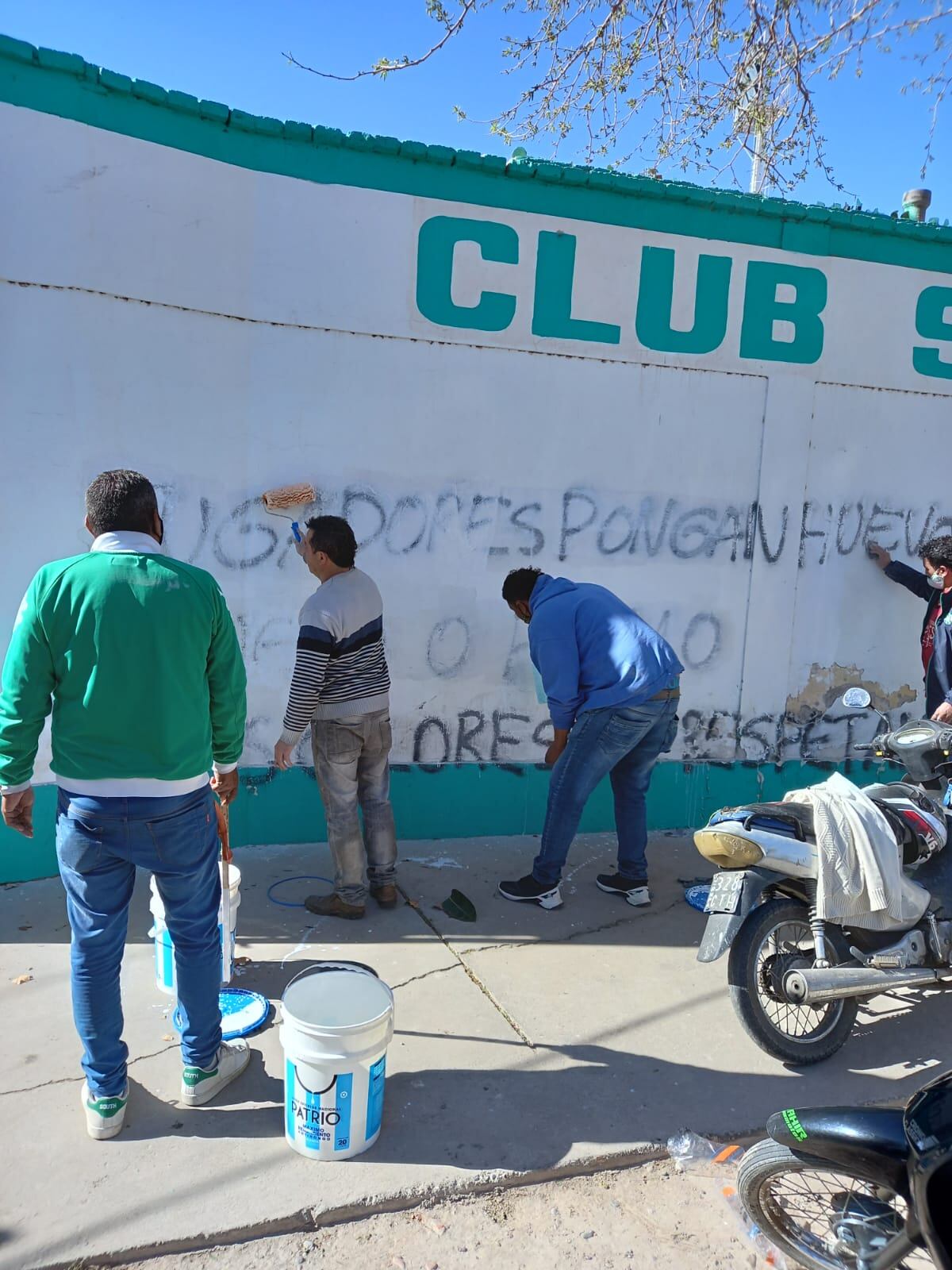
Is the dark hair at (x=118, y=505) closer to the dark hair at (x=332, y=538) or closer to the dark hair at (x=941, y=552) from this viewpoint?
the dark hair at (x=332, y=538)

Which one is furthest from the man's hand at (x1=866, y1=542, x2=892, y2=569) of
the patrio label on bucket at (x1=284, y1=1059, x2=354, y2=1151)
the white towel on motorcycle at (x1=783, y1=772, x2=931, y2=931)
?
the patrio label on bucket at (x1=284, y1=1059, x2=354, y2=1151)

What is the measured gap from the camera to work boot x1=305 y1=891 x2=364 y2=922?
4.42m

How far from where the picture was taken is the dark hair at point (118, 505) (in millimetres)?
2746

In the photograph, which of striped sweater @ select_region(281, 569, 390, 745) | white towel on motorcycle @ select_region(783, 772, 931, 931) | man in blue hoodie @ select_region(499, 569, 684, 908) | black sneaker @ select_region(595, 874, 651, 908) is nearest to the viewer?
white towel on motorcycle @ select_region(783, 772, 931, 931)

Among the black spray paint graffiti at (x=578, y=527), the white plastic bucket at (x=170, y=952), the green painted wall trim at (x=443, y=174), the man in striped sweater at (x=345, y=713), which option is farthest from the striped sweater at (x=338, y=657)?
the green painted wall trim at (x=443, y=174)

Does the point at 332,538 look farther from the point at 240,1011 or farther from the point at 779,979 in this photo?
the point at 779,979

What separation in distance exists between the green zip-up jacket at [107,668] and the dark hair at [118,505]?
0.10 metres

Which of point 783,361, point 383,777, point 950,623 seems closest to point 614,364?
point 783,361

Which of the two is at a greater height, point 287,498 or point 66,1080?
point 287,498

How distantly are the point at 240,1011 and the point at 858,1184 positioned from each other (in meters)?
2.12

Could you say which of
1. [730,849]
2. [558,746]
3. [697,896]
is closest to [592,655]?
[558,746]

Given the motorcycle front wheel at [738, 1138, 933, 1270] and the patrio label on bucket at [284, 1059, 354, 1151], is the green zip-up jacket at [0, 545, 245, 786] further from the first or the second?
the motorcycle front wheel at [738, 1138, 933, 1270]

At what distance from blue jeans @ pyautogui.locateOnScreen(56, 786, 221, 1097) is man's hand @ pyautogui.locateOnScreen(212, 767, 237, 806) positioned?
0.14 metres

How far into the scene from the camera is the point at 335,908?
4426 mm
